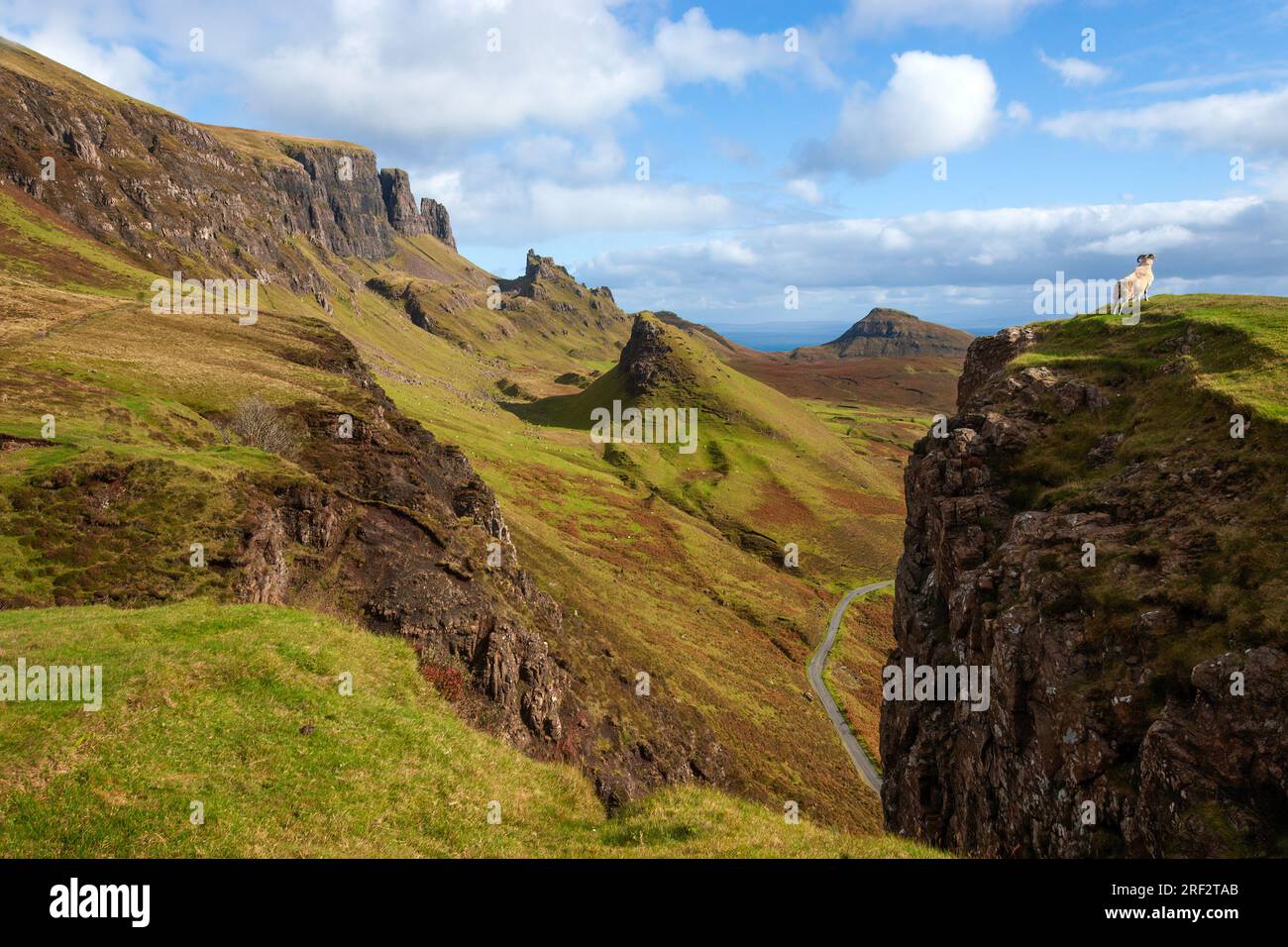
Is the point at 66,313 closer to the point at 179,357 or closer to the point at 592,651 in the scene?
the point at 179,357

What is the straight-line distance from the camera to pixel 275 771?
15.0 meters

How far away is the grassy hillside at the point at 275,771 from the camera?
12.4 m

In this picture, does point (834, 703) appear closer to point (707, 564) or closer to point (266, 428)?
point (707, 564)

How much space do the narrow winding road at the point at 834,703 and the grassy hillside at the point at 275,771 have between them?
55172 mm

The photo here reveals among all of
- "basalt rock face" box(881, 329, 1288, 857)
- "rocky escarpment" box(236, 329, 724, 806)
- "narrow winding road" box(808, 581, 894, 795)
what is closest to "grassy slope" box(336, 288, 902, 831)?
"narrow winding road" box(808, 581, 894, 795)

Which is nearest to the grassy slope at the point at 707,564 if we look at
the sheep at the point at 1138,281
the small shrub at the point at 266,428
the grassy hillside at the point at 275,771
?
the small shrub at the point at 266,428

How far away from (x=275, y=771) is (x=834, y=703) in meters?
76.2

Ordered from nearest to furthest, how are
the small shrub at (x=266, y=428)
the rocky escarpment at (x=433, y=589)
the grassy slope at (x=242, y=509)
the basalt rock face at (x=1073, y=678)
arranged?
1. the basalt rock face at (x=1073, y=678)
2. the grassy slope at (x=242, y=509)
3. the rocky escarpment at (x=433, y=589)
4. the small shrub at (x=266, y=428)

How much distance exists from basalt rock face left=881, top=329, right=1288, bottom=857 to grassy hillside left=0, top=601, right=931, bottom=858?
8.68m

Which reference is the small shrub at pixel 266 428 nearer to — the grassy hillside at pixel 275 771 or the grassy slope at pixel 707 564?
the grassy slope at pixel 707 564

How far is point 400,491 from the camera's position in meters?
47.6

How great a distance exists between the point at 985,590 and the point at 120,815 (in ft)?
98.6

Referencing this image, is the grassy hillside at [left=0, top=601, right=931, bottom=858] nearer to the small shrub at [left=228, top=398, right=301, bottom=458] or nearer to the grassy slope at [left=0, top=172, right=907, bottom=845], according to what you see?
the grassy slope at [left=0, top=172, right=907, bottom=845]

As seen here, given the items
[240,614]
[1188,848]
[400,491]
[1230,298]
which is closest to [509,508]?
[400,491]
